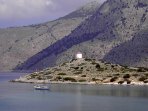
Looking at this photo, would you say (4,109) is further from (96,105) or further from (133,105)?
(133,105)

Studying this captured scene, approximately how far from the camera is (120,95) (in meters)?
193

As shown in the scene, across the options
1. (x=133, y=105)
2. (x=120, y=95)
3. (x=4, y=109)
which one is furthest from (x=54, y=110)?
(x=120, y=95)

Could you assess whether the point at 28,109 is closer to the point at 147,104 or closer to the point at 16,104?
the point at 16,104

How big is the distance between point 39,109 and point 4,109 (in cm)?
1054

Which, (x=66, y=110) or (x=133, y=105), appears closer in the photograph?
(x=66, y=110)

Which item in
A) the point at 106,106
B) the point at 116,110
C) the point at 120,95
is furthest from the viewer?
the point at 120,95

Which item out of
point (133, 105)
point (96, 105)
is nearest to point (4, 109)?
point (96, 105)

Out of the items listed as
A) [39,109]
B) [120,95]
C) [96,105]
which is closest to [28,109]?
[39,109]

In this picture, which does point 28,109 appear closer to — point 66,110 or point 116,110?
point 66,110

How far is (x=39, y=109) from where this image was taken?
141375mm

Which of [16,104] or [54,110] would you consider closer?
[54,110]

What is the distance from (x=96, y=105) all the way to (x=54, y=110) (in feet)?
64.0

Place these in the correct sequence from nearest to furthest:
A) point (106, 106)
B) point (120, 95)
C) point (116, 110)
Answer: point (116, 110) < point (106, 106) < point (120, 95)

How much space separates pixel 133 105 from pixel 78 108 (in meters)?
18.1
